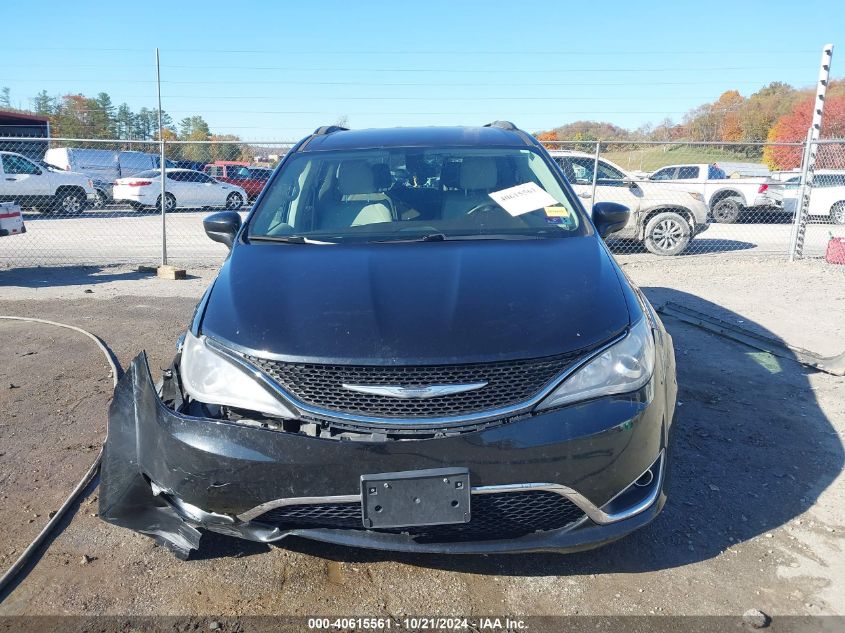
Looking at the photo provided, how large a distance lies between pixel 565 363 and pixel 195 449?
52.2 inches

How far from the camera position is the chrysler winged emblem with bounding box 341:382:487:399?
2.30 metres

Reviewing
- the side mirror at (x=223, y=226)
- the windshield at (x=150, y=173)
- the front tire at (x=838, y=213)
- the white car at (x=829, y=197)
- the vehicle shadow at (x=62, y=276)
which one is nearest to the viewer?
the side mirror at (x=223, y=226)

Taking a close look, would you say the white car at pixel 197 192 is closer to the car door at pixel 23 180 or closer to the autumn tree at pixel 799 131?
the car door at pixel 23 180

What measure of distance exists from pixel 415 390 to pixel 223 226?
6.68 feet

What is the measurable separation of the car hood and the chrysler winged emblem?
9 cm

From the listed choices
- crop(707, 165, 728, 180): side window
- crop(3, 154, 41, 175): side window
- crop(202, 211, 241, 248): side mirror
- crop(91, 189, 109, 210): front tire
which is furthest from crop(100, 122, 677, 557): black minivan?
crop(91, 189, 109, 210): front tire

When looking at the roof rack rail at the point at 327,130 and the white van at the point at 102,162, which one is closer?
the roof rack rail at the point at 327,130

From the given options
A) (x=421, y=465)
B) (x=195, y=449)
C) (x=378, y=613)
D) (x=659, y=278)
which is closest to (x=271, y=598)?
(x=378, y=613)

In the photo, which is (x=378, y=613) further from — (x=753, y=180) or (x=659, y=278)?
(x=753, y=180)

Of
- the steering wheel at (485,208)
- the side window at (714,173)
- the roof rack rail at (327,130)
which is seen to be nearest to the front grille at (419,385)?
the steering wheel at (485,208)

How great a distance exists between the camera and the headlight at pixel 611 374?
237 cm

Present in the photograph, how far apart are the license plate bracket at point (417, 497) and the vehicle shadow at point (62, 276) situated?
751cm

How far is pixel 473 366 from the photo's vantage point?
234 cm

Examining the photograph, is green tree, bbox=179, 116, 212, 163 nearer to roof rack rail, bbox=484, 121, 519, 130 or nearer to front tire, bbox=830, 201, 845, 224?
roof rack rail, bbox=484, 121, 519, 130
